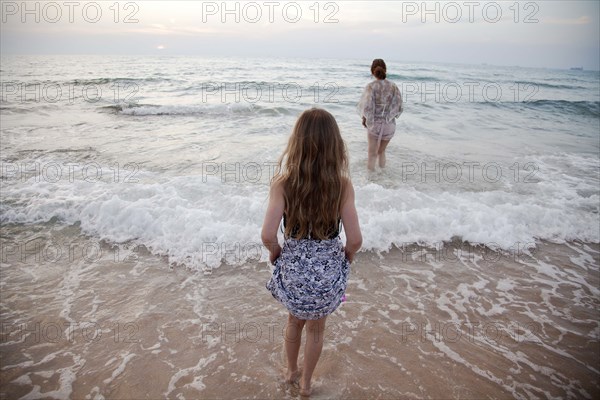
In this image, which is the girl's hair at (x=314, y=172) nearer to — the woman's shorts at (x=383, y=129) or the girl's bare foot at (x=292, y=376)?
the girl's bare foot at (x=292, y=376)

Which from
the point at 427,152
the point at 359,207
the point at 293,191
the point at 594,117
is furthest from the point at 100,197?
the point at 594,117

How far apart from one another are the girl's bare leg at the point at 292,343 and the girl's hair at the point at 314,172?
82cm

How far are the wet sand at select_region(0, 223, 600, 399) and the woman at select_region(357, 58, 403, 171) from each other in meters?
3.46

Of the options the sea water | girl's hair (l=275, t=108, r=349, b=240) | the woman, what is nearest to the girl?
girl's hair (l=275, t=108, r=349, b=240)

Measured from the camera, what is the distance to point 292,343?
251 centimetres

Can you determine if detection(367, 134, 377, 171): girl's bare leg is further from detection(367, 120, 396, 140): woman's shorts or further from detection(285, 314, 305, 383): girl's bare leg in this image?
detection(285, 314, 305, 383): girl's bare leg

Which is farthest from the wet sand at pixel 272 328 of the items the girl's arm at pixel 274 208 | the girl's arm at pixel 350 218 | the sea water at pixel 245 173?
the girl's arm at pixel 274 208

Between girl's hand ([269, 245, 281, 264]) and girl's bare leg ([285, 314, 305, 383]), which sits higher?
girl's hand ([269, 245, 281, 264])

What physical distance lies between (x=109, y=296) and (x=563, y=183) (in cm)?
894

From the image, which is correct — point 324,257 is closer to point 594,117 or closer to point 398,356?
point 398,356

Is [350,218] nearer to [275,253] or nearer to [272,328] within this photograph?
[275,253]

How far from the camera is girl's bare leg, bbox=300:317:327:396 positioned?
2340mm

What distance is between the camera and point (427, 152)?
30.8 ft

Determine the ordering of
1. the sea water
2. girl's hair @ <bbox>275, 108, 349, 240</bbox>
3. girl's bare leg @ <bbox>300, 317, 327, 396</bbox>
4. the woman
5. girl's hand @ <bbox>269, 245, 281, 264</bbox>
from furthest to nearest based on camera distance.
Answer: the woman < the sea water < girl's bare leg @ <bbox>300, 317, 327, 396</bbox> < girl's hand @ <bbox>269, 245, 281, 264</bbox> < girl's hair @ <bbox>275, 108, 349, 240</bbox>
